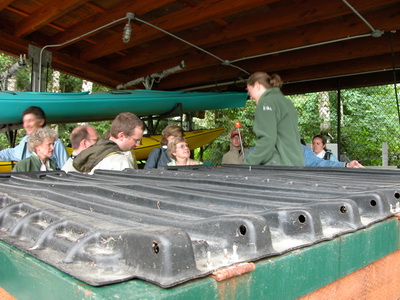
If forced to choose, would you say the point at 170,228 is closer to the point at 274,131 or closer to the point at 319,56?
the point at 274,131

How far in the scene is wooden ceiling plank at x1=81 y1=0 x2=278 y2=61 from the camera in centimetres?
350

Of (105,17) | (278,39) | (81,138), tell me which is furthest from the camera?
(278,39)

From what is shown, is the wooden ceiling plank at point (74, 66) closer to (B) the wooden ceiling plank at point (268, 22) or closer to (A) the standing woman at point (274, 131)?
(B) the wooden ceiling plank at point (268, 22)

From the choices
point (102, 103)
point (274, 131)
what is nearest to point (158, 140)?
point (102, 103)

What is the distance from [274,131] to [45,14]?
2.86m

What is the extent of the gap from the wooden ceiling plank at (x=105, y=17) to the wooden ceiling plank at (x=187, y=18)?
325mm

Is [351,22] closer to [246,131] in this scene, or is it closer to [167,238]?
[167,238]

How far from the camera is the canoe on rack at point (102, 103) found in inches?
162

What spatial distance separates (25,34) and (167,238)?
4.78 metres

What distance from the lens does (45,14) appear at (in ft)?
12.9

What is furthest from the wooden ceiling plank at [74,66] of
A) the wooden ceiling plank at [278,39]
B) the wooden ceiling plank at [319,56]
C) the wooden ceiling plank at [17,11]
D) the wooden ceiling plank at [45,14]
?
the wooden ceiling plank at [319,56]

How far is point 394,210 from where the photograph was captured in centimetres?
88

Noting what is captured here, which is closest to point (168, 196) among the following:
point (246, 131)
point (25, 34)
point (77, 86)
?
point (25, 34)

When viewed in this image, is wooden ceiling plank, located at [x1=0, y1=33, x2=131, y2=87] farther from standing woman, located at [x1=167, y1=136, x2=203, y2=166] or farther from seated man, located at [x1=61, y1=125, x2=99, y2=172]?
standing woman, located at [x1=167, y1=136, x2=203, y2=166]
